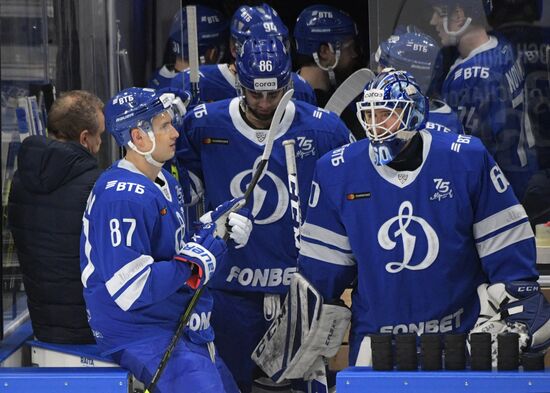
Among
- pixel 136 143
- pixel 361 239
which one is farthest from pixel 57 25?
pixel 361 239

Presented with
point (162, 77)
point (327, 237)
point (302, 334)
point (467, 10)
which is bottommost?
point (302, 334)

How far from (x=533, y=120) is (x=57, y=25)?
6.52 ft

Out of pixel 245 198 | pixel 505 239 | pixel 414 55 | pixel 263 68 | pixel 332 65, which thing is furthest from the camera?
pixel 332 65

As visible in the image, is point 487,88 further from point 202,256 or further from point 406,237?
point 202,256

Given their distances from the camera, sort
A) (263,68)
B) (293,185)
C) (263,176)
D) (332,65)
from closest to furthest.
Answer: (293,185)
(263,68)
(263,176)
(332,65)

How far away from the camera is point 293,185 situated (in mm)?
5141

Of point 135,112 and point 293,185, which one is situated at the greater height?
point 135,112

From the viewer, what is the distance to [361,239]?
458cm

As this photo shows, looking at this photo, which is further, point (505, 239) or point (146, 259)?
point (505, 239)

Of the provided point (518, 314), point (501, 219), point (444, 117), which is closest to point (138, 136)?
point (501, 219)

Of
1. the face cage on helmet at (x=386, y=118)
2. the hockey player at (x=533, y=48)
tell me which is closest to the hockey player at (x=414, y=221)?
the face cage on helmet at (x=386, y=118)

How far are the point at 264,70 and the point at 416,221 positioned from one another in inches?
39.2

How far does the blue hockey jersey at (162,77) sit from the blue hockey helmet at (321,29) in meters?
0.60

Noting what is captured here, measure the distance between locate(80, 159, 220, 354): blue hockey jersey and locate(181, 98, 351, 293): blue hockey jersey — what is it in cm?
83
